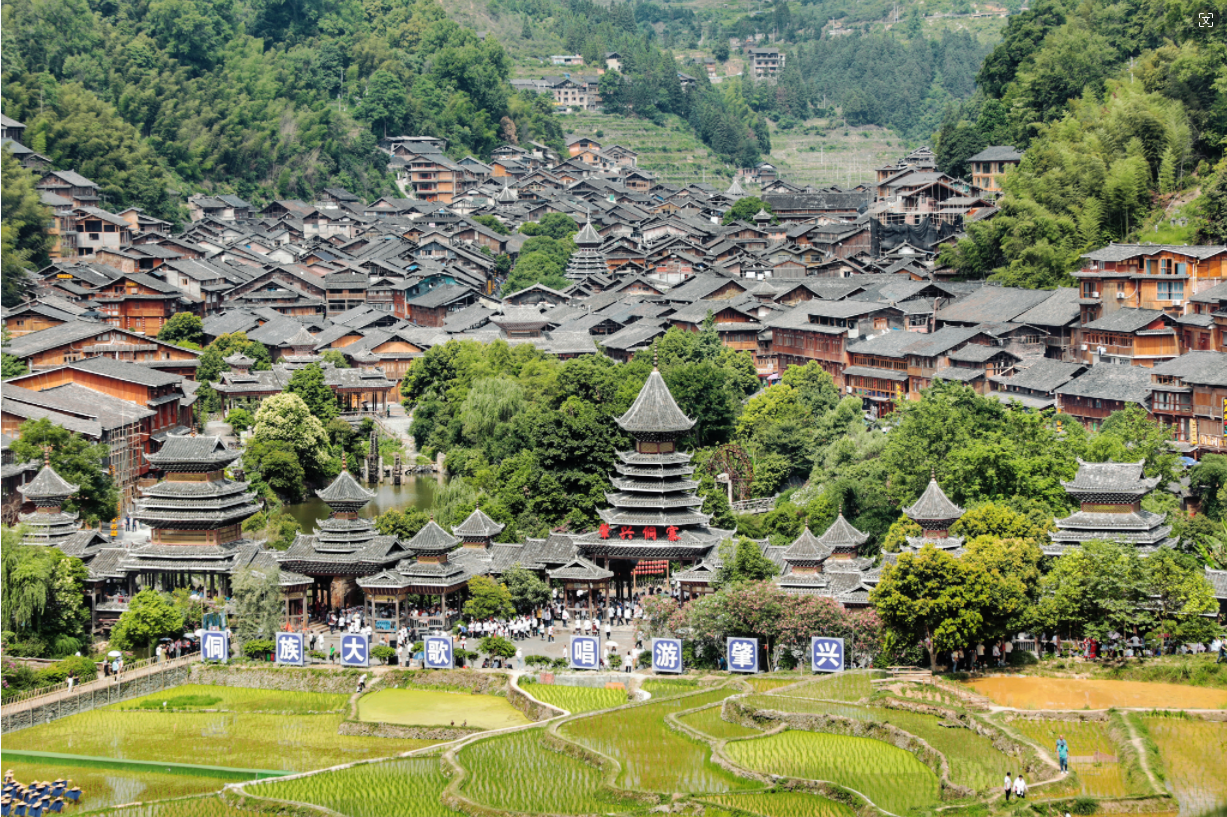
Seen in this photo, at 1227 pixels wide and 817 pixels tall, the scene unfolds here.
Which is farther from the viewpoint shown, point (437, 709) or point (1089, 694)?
point (437, 709)

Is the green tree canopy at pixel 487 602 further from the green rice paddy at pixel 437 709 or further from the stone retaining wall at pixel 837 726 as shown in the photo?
the stone retaining wall at pixel 837 726

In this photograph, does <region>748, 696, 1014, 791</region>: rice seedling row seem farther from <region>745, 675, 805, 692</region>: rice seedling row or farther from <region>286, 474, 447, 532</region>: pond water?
<region>286, 474, 447, 532</region>: pond water

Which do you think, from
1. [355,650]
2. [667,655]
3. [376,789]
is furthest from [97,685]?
[667,655]

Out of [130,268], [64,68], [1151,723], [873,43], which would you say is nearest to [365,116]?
[64,68]

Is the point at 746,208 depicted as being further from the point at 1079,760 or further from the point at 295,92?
the point at 1079,760

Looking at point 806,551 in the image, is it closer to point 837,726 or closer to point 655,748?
point 837,726

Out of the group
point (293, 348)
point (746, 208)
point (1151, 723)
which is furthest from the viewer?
point (746, 208)
